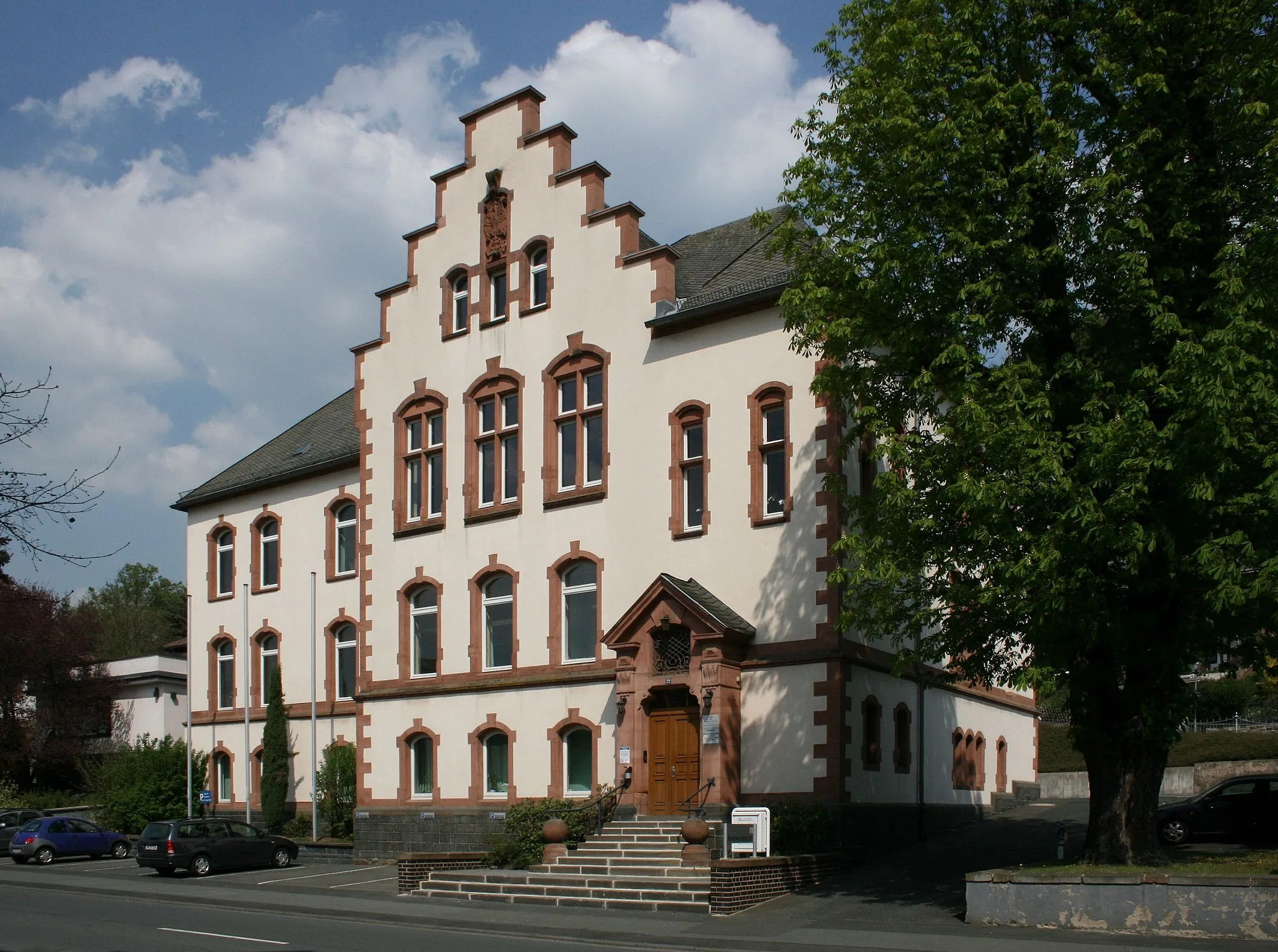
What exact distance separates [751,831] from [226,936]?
817cm

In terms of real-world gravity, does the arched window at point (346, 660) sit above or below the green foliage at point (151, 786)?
above

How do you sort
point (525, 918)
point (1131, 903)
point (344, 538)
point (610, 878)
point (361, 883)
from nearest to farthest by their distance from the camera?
point (1131, 903) → point (525, 918) → point (610, 878) → point (361, 883) → point (344, 538)

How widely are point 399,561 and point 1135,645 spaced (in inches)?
713

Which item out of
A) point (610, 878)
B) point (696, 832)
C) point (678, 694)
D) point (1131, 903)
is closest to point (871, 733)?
point (678, 694)

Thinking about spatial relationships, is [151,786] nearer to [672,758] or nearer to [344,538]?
[344,538]

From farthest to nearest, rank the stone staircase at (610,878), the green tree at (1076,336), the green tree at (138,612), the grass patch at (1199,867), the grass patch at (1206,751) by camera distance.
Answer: the green tree at (138,612)
the grass patch at (1206,751)
the stone staircase at (610,878)
the grass patch at (1199,867)
the green tree at (1076,336)

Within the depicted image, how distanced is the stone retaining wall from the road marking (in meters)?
8.87

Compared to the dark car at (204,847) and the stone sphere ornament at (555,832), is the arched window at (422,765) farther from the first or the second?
the stone sphere ornament at (555,832)

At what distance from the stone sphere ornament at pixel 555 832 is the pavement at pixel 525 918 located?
2280 millimetres

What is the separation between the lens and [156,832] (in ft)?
97.7

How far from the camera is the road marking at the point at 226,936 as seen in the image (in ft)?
53.7

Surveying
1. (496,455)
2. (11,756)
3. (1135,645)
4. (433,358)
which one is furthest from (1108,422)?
(11,756)

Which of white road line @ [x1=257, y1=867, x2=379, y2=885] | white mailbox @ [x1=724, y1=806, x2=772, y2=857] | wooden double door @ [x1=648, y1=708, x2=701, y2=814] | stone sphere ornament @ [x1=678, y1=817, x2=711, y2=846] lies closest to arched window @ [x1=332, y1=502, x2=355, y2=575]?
white road line @ [x1=257, y1=867, x2=379, y2=885]

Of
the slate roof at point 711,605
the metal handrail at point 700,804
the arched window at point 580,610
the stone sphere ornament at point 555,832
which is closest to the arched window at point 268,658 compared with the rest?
the arched window at point 580,610
